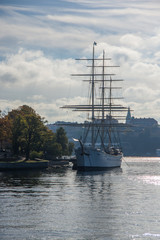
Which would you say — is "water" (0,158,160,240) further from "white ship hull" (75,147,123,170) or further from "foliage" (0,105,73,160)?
"foliage" (0,105,73,160)

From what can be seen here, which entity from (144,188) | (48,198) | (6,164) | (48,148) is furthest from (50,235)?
(48,148)

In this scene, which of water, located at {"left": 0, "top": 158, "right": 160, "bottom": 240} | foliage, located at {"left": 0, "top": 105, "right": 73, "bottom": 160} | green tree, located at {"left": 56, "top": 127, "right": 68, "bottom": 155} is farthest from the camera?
green tree, located at {"left": 56, "top": 127, "right": 68, "bottom": 155}

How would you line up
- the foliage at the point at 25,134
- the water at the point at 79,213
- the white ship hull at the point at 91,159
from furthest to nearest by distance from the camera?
the foliage at the point at 25,134
the white ship hull at the point at 91,159
the water at the point at 79,213

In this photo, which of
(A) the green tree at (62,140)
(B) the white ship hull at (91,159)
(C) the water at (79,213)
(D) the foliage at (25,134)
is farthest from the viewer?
(A) the green tree at (62,140)

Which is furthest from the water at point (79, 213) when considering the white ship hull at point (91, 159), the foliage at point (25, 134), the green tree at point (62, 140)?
the green tree at point (62, 140)

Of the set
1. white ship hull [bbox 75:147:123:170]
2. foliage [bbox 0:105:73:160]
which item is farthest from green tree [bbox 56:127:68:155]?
white ship hull [bbox 75:147:123:170]

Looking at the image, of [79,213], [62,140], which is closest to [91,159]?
[62,140]

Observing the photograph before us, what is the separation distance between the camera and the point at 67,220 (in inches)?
1507

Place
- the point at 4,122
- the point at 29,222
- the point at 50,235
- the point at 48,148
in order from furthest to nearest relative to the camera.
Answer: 1. the point at 48,148
2. the point at 4,122
3. the point at 29,222
4. the point at 50,235

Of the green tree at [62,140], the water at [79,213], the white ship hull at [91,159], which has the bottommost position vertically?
the water at [79,213]

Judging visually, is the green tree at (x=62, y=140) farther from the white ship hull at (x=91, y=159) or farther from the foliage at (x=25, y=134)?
the white ship hull at (x=91, y=159)

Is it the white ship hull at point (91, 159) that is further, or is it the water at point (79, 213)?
the white ship hull at point (91, 159)

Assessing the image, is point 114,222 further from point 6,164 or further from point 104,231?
point 6,164

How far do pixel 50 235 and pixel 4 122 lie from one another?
90.5 meters
